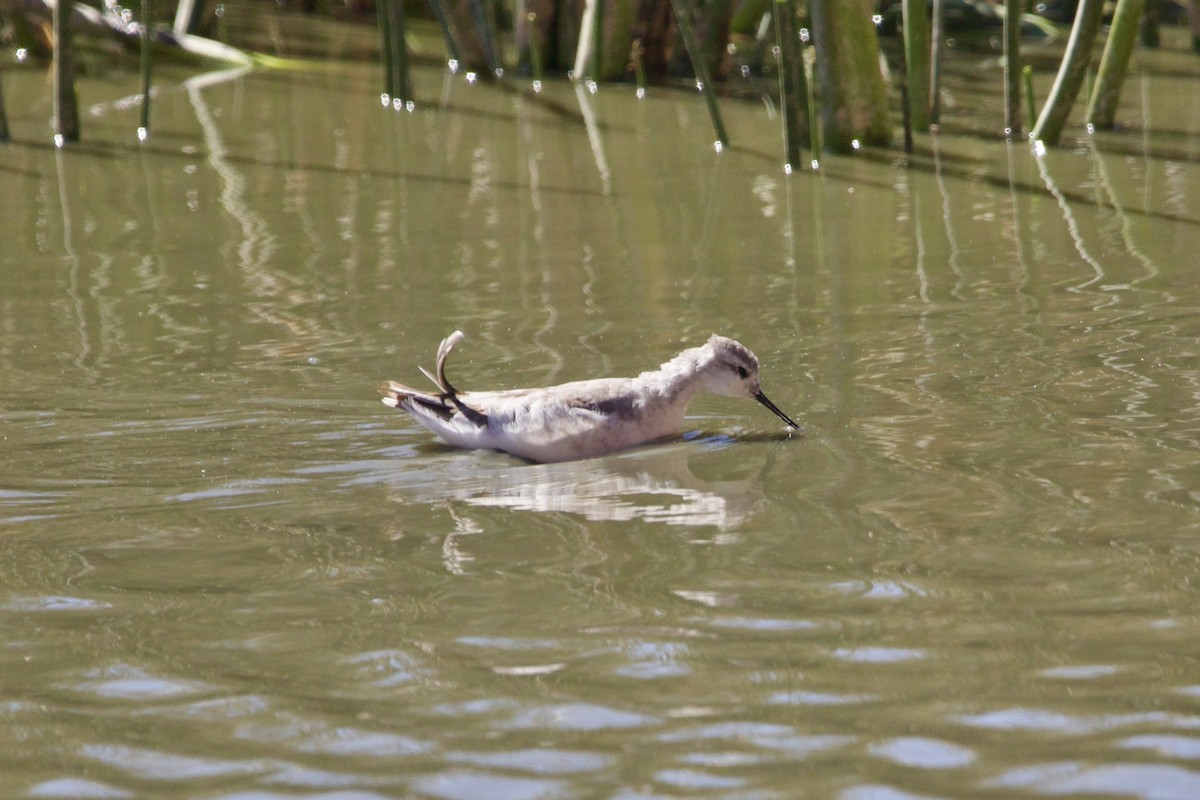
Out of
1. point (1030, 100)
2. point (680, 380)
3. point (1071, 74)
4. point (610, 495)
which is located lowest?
point (610, 495)

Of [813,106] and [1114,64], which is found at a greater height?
[1114,64]

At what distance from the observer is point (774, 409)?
617 cm

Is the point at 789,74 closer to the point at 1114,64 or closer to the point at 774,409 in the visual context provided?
the point at 1114,64

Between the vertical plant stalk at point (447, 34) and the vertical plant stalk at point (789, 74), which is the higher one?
the vertical plant stalk at point (447, 34)

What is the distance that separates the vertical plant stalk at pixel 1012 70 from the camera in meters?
11.2

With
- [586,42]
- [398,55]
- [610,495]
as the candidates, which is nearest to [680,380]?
[610,495]

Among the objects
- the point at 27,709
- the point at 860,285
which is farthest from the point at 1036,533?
the point at 860,285

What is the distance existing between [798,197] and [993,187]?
1.31 metres

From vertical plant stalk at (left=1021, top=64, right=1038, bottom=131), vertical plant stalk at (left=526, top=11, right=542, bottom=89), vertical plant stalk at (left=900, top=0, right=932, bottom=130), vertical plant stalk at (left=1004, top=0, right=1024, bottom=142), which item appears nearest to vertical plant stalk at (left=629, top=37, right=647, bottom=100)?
vertical plant stalk at (left=526, top=11, right=542, bottom=89)

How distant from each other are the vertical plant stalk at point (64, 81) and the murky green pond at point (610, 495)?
0.95 m

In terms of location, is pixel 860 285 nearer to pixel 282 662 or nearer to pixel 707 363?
Result: pixel 707 363

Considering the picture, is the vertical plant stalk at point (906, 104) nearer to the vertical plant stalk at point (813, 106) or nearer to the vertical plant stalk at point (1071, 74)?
the vertical plant stalk at point (813, 106)

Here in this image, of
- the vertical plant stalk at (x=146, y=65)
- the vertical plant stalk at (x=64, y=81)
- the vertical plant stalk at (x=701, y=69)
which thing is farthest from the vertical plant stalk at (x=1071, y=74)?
the vertical plant stalk at (x=64, y=81)

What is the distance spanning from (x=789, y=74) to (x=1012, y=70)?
1.89 m
